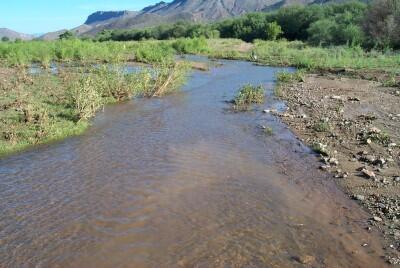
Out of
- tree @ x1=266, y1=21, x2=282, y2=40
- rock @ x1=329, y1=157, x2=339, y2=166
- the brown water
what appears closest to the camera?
the brown water

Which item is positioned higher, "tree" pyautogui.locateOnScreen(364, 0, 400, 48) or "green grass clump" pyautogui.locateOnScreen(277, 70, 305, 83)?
"tree" pyautogui.locateOnScreen(364, 0, 400, 48)

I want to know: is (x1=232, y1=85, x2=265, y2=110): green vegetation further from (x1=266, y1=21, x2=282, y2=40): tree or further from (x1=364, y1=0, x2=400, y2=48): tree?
(x1=266, y1=21, x2=282, y2=40): tree

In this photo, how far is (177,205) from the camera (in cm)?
863

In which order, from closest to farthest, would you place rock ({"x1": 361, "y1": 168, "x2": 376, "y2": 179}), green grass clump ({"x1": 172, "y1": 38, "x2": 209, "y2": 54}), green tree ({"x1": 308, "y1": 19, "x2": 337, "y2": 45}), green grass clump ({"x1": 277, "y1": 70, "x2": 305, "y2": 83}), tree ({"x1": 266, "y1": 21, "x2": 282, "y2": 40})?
rock ({"x1": 361, "y1": 168, "x2": 376, "y2": 179}) < green grass clump ({"x1": 277, "y1": 70, "x2": 305, "y2": 83}) < green tree ({"x1": 308, "y1": 19, "x2": 337, "y2": 45}) < green grass clump ({"x1": 172, "y1": 38, "x2": 209, "y2": 54}) < tree ({"x1": 266, "y1": 21, "x2": 282, "y2": 40})

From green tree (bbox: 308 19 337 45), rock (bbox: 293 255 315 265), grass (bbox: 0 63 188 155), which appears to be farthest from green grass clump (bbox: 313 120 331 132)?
green tree (bbox: 308 19 337 45)

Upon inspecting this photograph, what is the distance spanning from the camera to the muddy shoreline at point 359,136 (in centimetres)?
824

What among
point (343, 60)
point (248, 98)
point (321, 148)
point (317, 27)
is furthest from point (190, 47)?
point (321, 148)

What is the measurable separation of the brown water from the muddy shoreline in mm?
348

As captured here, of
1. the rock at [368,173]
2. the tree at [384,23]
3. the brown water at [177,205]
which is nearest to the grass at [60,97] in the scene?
the brown water at [177,205]

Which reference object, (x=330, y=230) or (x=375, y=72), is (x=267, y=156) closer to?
(x=330, y=230)

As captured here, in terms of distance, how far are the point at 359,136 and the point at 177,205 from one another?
21.3ft

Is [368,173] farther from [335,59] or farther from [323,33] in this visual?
[323,33]

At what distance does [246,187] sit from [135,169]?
284 centimetres

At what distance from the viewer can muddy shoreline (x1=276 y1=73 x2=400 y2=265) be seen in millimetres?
8242
